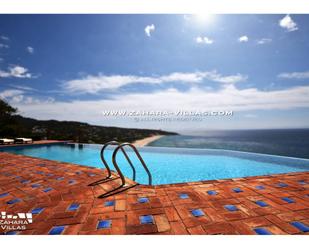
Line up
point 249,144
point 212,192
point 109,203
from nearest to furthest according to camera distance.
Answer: point 109,203
point 212,192
point 249,144

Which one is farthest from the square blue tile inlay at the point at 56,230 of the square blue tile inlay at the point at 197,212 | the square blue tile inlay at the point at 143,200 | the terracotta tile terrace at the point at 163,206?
the square blue tile inlay at the point at 197,212

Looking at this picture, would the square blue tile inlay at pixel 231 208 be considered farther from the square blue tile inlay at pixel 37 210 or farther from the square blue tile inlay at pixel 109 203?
the square blue tile inlay at pixel 37 210

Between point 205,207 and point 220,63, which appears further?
point 220,63

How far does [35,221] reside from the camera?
2127 millimetres

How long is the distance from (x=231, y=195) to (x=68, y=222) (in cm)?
236

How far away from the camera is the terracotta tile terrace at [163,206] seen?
194 centimetres

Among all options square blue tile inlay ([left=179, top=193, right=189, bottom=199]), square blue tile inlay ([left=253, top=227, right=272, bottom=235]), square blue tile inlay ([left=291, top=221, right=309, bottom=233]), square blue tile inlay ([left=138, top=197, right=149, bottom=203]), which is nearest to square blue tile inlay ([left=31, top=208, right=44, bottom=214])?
square blue tile inlay ([left=138, top=197, right=149, bottom=203])

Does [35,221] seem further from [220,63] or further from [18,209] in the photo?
[220,63]

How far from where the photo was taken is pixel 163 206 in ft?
7.82

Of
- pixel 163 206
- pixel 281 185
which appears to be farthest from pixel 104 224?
pixel 281 185

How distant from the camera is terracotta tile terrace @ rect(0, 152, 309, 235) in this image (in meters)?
1.94

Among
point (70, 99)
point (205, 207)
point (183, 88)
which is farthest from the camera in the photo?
point (70, 99)

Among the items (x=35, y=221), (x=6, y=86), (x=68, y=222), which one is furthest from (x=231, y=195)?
(x=6, y=86)

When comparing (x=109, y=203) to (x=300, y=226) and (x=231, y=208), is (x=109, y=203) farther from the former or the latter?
(x=300, y=226)
